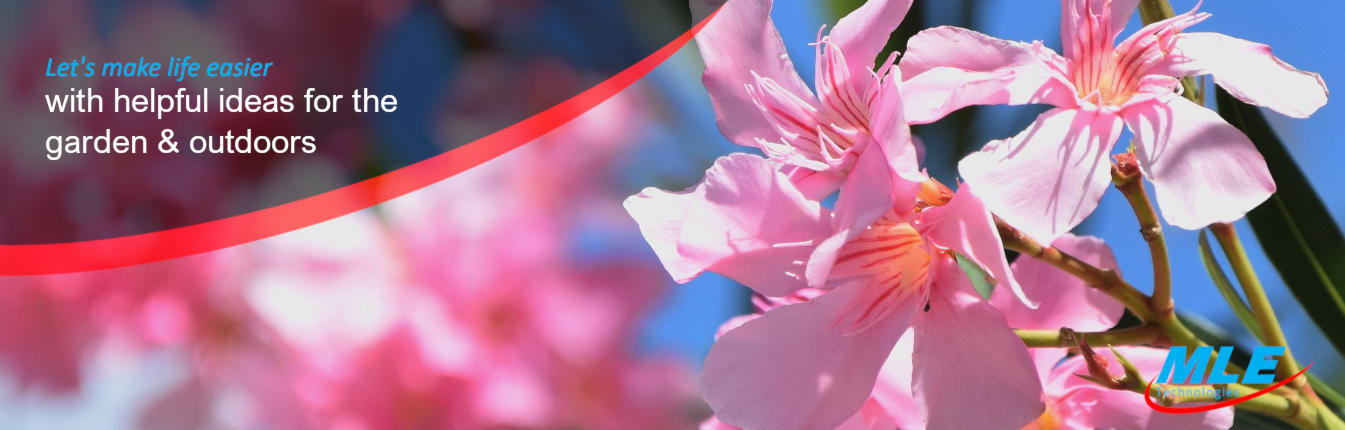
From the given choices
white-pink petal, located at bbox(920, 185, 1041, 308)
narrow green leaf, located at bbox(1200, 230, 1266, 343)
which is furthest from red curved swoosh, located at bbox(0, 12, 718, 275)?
narrow green leaf, located at bbox(1200, 230, 1266, 343)

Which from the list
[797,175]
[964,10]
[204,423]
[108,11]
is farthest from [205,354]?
[964,10]

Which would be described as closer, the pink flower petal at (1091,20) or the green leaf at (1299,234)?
the pink flower petal at (1091,20)

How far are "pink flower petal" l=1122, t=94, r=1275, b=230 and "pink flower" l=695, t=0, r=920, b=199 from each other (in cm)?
8

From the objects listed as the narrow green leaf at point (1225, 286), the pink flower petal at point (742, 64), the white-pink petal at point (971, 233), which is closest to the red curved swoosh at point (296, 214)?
the pink flower petal at point (742, 64)

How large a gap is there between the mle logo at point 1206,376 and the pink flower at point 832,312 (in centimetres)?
8

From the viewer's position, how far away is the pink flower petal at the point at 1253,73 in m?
0.30

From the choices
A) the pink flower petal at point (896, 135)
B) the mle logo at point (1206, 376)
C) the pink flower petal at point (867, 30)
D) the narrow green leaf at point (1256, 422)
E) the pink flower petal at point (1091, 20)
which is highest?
the pink flower petal at point (867, 30)

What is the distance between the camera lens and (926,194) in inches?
12.4

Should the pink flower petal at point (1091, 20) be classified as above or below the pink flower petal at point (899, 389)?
above

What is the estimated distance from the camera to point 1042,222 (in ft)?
0.90

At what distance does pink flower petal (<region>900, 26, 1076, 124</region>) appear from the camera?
30 cm

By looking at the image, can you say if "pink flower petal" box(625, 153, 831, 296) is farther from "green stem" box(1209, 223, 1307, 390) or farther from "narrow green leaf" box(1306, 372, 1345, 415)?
"narrow green leaf" box(1306, 372, 1345, 415)

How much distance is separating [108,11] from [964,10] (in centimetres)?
51

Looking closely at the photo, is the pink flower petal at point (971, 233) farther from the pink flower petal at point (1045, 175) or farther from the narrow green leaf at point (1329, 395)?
the narrow green leaf at point (1329, 395)
